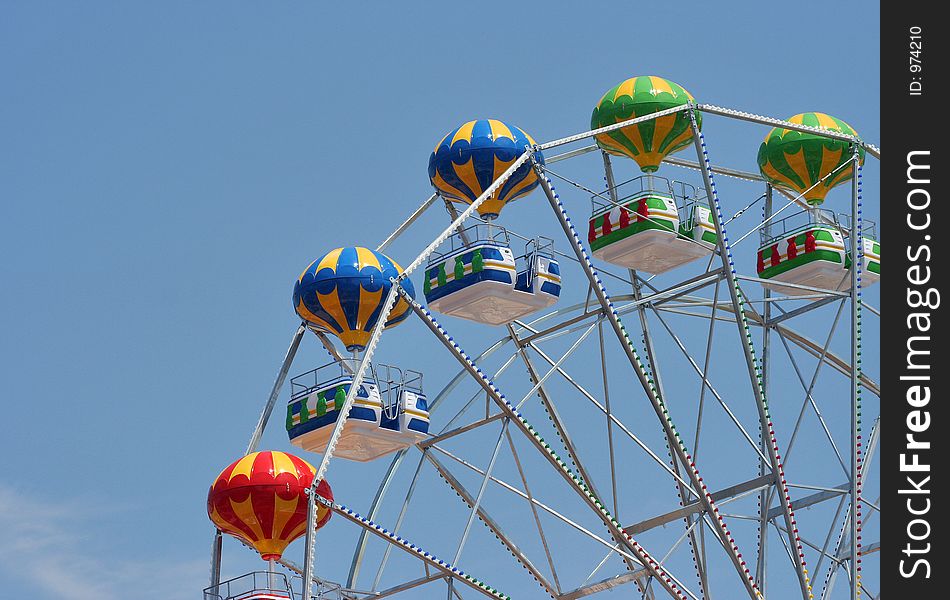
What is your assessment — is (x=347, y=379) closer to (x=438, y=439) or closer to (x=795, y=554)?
(x=438, y=439)

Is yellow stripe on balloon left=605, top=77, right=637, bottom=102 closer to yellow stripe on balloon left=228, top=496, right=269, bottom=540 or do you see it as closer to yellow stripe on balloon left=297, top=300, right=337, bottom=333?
yellow stripe on balloon left=297, top=300, right=337, bottom=333

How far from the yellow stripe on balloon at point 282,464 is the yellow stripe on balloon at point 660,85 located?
1003cm

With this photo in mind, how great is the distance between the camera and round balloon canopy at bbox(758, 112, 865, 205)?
42.6 metres

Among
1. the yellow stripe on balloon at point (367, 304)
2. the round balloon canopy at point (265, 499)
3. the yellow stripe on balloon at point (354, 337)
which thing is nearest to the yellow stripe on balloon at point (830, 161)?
the yellow stripe on balloon at point (367, 304)

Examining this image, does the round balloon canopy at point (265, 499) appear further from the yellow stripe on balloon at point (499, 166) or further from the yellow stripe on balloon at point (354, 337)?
the yellow stripe on balloon at point (499, 166)

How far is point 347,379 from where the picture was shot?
1455 inches

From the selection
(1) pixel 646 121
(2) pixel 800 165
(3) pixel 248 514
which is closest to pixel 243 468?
(3) pixel 248 514

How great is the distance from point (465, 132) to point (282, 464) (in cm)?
804

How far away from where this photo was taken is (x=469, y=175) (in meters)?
40.2

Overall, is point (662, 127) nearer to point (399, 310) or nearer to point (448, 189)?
point (448, 189)
